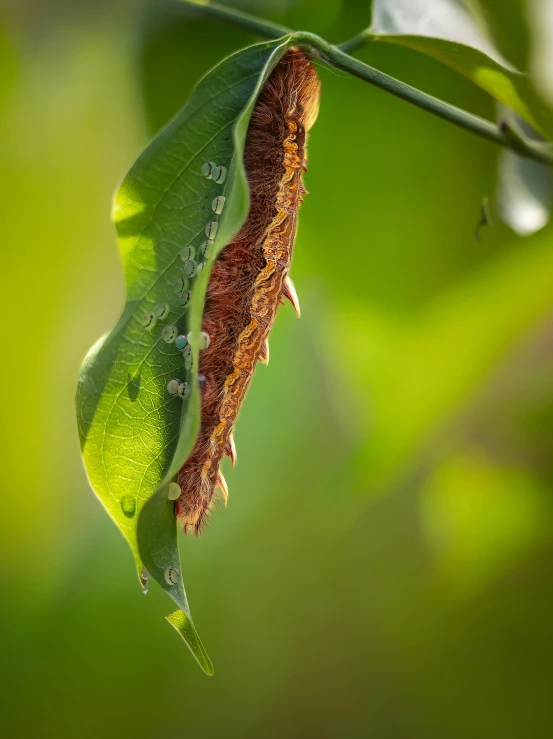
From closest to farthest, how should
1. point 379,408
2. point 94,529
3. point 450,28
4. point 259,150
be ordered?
Answer: point 259,150
point 450,28
point 379,408
point 94,529

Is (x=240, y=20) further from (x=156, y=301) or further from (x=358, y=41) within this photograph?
(x=156, y=301)

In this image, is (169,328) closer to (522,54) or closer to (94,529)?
(522,54)

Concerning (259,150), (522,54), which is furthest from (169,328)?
(522,54)

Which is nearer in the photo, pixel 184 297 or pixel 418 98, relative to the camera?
pixel 184 297

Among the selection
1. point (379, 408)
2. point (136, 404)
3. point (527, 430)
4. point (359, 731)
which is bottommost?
point (359, 731)

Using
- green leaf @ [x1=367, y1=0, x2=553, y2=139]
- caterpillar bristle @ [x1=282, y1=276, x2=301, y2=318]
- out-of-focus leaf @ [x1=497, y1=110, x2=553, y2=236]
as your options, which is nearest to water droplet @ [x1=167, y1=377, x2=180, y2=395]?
caterpillar bristle @ [x1=282, y1=276, x2=301, y2=318]

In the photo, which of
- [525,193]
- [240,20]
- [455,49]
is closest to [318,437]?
[525,193]

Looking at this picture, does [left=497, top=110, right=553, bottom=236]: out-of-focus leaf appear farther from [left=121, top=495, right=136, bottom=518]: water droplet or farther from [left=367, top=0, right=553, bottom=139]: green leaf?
[left=121, top=495, right=136, bottom=518]: water droplet
